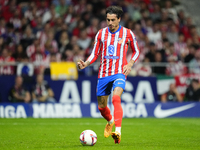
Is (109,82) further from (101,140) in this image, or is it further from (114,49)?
(101,140)

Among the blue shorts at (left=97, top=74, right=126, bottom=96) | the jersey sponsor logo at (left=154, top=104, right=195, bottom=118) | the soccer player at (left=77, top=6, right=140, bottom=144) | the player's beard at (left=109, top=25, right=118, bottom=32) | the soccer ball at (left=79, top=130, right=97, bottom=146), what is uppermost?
the player's beard at (left=109, top=25, right=118, bottom=32)

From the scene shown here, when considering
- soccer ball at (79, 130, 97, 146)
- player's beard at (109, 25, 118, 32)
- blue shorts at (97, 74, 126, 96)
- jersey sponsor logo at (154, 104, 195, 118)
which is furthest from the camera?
jersey sponsor logo at (154, 104, 195, 118)

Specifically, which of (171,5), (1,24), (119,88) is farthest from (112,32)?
(171,5)

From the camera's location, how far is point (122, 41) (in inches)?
278

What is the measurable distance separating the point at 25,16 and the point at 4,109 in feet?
16.5

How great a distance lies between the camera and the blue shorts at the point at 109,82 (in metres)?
6.82

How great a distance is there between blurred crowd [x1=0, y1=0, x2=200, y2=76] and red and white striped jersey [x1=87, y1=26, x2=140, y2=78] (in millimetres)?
6528

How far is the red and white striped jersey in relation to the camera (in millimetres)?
6996

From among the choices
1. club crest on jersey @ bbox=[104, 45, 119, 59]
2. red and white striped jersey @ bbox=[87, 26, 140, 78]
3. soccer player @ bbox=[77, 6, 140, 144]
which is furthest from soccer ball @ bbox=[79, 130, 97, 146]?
club crest on jersey @ bbox=[104, 45, 119, 59]

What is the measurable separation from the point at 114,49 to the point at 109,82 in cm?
64

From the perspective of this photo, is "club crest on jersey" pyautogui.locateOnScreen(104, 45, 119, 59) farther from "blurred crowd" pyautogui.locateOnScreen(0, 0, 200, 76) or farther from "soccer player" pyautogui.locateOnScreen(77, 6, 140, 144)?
"blurred crowd" pyautogui.locateOnScreen(0, 0, 200, 76)

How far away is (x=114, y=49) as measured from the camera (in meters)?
7.02

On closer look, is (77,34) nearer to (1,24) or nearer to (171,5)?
(1,24)

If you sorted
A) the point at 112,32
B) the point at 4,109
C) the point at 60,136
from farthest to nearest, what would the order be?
the point at 4,109 < the point at 60,136 < the point at 112,32
